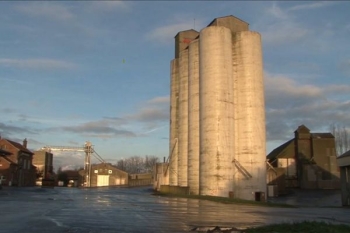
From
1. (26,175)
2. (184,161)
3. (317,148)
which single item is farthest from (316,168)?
(26,175)

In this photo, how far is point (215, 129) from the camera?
1565 inches

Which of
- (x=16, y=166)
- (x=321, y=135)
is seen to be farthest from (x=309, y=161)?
(x=16, y=166)

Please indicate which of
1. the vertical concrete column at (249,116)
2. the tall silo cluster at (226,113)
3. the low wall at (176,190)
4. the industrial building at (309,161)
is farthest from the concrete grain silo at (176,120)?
the industrial building at (309,161)

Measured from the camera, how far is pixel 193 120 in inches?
1741

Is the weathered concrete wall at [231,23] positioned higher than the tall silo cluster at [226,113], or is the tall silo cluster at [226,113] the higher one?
the weathered concrete wall at [231,23]

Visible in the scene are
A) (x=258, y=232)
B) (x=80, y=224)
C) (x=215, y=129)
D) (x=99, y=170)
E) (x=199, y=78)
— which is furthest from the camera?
(x=99, y=170)

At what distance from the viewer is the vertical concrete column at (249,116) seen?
41.0 m

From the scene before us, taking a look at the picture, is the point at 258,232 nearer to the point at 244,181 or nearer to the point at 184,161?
the point at 244,181

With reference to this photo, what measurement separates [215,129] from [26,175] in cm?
6251

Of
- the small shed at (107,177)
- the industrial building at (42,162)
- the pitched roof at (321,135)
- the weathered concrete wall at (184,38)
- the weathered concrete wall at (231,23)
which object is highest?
the weathered concrete wall at (184,38)

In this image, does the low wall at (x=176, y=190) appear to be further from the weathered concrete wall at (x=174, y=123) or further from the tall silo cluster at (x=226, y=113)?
the weathered concrete wall at (x=174, y=123)

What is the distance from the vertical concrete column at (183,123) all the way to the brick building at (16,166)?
38510 millimetres

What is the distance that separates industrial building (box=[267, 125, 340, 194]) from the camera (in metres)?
73.2

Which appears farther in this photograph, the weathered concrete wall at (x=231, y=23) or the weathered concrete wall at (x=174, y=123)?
the weathered concrete wall at (x=174, y=123)
